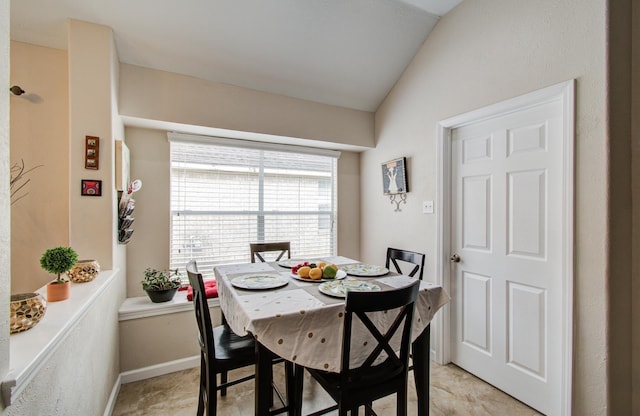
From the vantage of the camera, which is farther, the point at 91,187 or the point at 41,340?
the point at 91,187

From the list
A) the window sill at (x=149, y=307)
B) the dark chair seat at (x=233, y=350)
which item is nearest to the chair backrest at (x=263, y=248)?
the window sill at (x=149, y=307)

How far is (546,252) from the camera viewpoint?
6.20 feet

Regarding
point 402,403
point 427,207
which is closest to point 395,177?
point 427,207

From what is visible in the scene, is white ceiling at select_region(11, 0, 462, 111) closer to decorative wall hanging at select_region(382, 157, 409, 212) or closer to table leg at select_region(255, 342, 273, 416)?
decorative wall hanging at select_region(382, 157, 409, 212)

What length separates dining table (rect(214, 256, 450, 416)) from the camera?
1294mm

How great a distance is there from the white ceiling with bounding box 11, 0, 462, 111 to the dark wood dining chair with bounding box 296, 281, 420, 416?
2.16 metres

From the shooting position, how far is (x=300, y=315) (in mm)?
1314

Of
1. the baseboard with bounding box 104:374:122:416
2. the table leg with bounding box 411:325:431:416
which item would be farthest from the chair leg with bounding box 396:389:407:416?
the baseboard with bounding box 104:374:122:416

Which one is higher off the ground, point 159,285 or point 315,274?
point 315,274

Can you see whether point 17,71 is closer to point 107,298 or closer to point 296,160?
point 107,298

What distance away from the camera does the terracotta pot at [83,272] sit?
1722 mm

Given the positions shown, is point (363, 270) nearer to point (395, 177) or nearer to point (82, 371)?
point (395, 177)

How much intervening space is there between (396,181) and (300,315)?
6.56 ft

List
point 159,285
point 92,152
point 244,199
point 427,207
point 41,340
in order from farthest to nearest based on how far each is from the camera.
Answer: point 244,199
point 427,207
point 159,285
point 92,152
point 41,340
